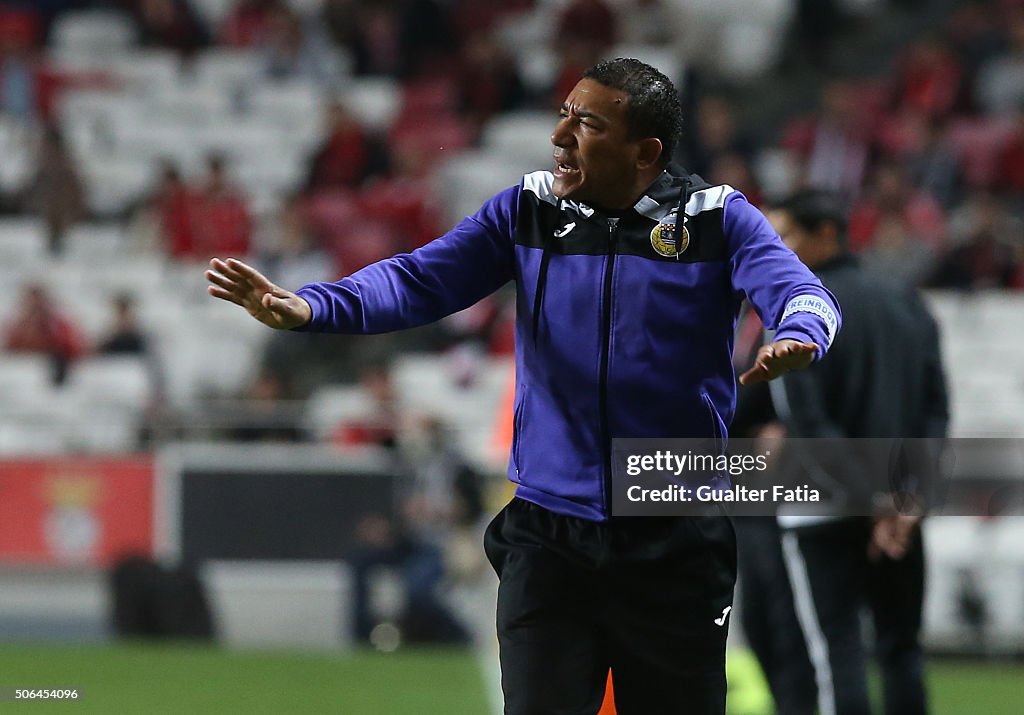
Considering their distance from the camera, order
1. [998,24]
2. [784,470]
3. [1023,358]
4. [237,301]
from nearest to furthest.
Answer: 1. [237,301]
2. [784,470]
3. [1023,358]
4. [998,24]

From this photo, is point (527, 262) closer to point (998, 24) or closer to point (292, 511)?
point (292, 511)

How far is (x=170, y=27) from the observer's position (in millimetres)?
17734

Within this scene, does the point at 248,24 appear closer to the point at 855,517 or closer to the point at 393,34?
the point at 393,34

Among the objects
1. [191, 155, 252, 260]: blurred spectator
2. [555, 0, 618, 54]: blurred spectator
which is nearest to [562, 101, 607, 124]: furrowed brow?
[191, 155, 252, 260]: blurred spectator

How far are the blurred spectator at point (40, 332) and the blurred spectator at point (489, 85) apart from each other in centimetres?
450

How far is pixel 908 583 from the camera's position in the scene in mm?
5746

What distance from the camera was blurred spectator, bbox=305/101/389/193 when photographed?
15.6 metres

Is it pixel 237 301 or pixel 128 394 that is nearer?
pixel 237 301

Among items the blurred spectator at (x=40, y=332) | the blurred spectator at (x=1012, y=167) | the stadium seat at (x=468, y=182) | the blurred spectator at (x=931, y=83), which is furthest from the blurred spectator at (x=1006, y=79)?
the blurred spectator at (x=40, y=332)

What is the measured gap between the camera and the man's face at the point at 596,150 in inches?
150

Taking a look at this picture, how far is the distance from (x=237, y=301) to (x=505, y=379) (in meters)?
9.34

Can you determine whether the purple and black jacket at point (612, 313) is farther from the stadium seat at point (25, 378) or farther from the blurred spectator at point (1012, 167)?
the blurred spectator at point (1012, 167)

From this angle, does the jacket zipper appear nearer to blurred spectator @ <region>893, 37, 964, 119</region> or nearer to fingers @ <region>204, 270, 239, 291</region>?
fingers @ <region>204, 270, 239, 291</region>

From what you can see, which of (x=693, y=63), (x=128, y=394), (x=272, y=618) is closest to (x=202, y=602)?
(x=272, y=618)
